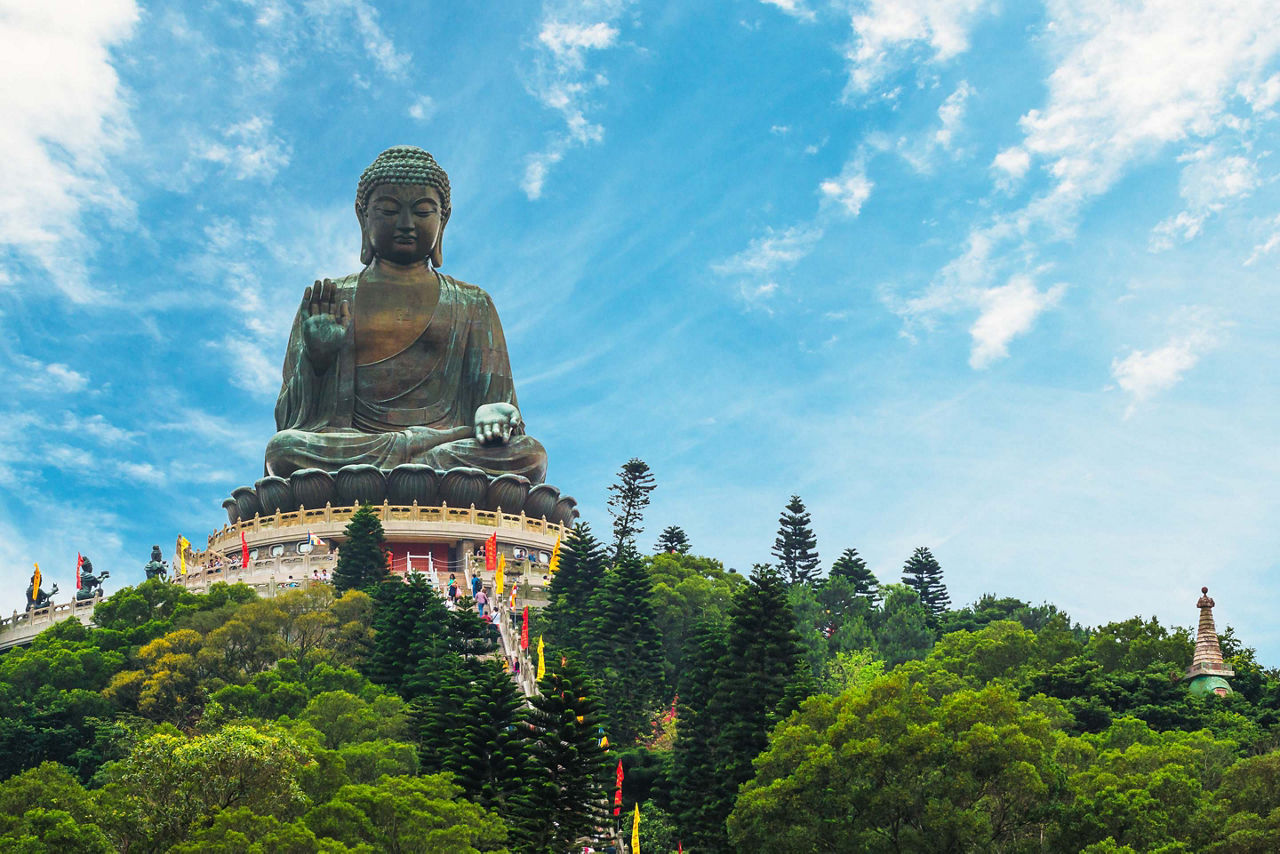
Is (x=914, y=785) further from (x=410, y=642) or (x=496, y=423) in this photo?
(x=496, y=423)

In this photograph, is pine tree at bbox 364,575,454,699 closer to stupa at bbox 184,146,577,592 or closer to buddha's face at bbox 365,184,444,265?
stupa at bbox 184,146,577,592

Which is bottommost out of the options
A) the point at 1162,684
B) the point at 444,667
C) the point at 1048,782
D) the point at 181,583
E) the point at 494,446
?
the point at 1048,782

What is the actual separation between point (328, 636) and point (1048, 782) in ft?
46.7

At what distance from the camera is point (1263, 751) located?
24328 mm

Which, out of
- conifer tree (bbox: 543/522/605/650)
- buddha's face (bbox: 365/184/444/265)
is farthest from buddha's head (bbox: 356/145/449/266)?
conifer tree (bbox: 543/522/605/650)

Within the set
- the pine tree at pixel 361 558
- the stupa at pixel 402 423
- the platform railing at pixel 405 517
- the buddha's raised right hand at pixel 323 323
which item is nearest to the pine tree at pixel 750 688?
the pine tree at pixel 361 558

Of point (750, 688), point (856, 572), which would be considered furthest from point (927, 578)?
point (750, 688)

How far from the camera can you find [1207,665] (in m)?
28.4

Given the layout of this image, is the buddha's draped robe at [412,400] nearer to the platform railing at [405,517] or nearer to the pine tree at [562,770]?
the platform railing at [405,517]

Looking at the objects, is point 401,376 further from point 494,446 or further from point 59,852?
point 59,852

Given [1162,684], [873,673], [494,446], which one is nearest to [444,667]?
[873,673]

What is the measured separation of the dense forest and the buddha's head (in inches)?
460

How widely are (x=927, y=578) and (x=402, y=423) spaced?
14.4 meters

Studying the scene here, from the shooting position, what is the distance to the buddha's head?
45125 mm
